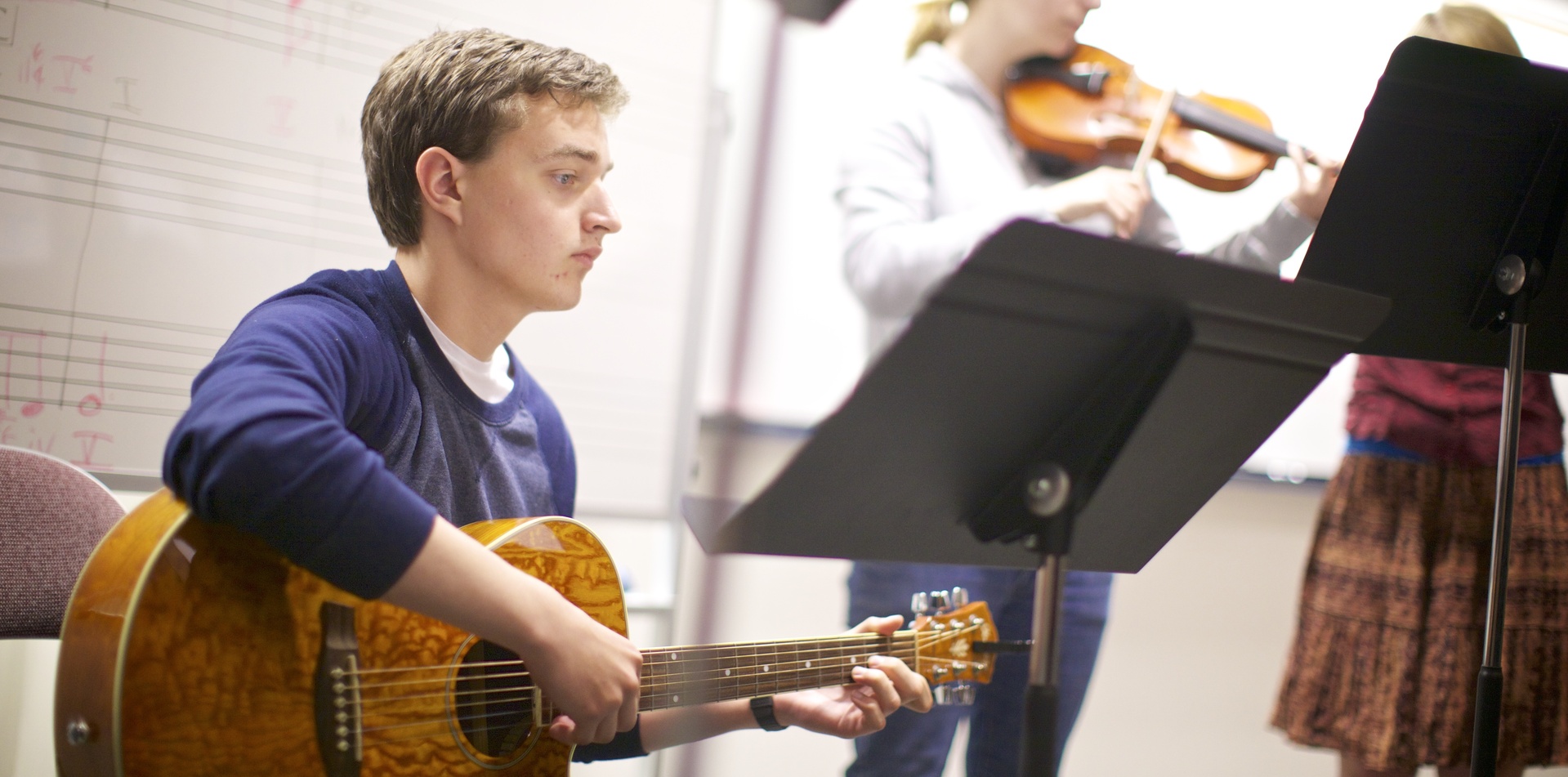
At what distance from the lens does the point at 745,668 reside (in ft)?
3.23

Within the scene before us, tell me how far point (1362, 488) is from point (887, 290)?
76 centimetres

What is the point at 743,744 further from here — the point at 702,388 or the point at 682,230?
the point at 682,230

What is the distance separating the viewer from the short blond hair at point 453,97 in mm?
953

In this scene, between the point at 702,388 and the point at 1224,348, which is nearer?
the point at 1224,348

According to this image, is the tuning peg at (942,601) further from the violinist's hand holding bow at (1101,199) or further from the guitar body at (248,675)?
the violinist's hand holding bow at (1101,199)

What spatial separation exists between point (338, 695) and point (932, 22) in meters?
1.34

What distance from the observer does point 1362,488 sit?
1447 millimetres

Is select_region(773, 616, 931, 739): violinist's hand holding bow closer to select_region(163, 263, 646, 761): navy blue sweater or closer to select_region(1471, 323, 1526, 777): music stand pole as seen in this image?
select_region(163, 263, 646, 761): navy blue sweater

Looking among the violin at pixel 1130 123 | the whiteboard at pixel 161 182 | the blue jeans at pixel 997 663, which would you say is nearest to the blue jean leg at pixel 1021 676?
the blue jeans at pixel 997 663

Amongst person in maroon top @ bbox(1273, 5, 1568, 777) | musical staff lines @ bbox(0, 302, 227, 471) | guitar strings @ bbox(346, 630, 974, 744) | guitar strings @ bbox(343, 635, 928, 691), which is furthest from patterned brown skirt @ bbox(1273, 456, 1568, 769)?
musical staff lines @ bbox(0, 302, 227, 471)

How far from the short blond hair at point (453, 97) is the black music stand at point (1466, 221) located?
0.75 metres

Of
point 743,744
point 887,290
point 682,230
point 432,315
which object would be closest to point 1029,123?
point 887,290

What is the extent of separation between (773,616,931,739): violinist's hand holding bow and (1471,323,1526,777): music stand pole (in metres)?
0.55

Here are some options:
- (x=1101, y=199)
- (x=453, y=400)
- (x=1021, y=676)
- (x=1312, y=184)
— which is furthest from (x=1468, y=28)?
(x=453, y=400)
